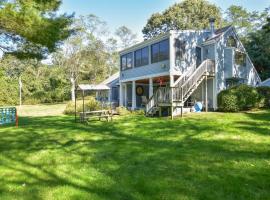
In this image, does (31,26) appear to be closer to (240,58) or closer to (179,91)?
(179,91)

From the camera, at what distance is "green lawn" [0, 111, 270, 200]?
14.6ft

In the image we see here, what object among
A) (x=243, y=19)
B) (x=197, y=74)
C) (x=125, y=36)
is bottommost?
(x=197, y=74)

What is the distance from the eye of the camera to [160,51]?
19.2m

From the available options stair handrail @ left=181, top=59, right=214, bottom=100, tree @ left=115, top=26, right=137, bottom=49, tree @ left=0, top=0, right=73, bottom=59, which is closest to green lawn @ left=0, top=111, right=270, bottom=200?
tree @ left=0, top=0, right=73, bottom=59

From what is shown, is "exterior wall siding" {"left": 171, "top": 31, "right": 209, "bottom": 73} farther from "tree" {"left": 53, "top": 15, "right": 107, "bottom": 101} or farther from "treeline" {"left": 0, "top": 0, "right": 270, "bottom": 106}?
"tree" {"left": 53, "top": 15, "right": 107, "bottom": 101}

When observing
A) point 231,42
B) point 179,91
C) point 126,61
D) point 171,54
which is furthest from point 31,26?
point 231,42

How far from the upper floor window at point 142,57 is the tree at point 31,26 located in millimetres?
10315

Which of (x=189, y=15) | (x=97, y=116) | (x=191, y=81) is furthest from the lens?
(x=189, y=15)

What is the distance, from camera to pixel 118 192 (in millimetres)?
4461

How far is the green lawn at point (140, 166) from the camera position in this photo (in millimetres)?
4465

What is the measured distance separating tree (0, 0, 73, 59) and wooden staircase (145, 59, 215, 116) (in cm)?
696

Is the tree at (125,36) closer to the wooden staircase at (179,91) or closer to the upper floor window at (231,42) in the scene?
the upper floor window at (231,42)

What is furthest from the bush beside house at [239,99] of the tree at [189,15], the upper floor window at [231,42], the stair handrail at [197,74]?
the tree at [189,15]

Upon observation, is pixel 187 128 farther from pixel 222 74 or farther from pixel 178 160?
pixel 222 74
